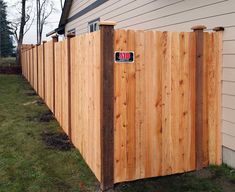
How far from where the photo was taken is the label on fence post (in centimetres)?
453

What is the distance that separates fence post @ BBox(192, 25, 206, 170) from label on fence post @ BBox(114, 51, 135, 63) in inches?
42.0

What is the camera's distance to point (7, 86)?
56.1ft

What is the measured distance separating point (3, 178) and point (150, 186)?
6.92 ft

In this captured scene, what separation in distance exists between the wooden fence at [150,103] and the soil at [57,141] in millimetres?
1061

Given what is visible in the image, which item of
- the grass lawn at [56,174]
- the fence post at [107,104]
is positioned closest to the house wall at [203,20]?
the grass lawn at [56,174]

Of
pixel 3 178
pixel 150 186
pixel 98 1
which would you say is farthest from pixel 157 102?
pixel 98 1

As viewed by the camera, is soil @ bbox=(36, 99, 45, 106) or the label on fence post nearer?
the label on fence post

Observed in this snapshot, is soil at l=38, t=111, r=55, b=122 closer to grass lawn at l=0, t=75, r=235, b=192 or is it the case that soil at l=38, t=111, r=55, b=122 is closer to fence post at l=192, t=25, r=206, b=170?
grass lawn at l=0, t=75, r=235, b=192

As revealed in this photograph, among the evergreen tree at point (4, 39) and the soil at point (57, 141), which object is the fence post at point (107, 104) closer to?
the soil at point (57, 141)

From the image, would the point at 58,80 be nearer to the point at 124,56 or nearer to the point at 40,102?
the point at 124,56

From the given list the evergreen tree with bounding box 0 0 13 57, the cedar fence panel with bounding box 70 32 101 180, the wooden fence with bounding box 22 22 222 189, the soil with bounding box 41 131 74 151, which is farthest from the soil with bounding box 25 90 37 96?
the evergreen tree with bounding box 0 0 13 57

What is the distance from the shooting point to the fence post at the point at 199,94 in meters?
5.06

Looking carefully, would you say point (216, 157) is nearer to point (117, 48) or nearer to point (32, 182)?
point (117, 48)

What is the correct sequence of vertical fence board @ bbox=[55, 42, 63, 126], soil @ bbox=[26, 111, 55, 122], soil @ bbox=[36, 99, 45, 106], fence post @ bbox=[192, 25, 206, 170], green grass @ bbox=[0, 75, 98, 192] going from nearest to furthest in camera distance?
green grass @ bbox=[0, 75, 98, 192], fence post @ bbox=[192, 25, 206, 170], vertical fence board @ bbox=[55, 42, 63, 126], soil @ bbox=[26, 111, 55, 122], soil @ bbox=[36, 99, 45, 106]
